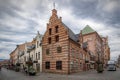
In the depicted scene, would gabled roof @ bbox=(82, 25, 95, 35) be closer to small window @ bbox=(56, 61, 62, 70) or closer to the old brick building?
the old brick building

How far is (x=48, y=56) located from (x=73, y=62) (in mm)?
6848

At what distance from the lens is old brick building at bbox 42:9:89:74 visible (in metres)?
33.9

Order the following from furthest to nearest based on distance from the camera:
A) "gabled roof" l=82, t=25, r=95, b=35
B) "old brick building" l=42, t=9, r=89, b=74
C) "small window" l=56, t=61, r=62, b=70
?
"gabled roof" l=82, t=25, r=95, b=35 < "small window" l=56, t=61, r=62, b=70 < "old brick building" l=42, t=9, r=89, b=74

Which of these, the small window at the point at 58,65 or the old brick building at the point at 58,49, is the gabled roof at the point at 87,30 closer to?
the old brick building at the point at 58,49

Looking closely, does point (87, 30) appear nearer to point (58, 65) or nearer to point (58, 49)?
point (58, 49)

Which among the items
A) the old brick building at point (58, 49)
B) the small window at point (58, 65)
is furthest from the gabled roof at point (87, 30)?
the small window at point (58, 65)

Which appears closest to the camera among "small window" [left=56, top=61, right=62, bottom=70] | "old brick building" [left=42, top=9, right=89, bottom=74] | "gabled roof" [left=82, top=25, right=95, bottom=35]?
"old brick building" [left=42, top=9, right=89, bottom=74]

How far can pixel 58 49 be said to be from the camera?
3588 cm

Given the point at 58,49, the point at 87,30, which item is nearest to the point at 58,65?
the point at 58,49

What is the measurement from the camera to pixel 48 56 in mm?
38406

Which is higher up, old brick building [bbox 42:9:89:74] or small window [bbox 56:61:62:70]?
old brick building [bbox 42:9:89:74]

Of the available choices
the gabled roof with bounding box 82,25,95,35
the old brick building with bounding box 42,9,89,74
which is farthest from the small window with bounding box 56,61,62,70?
the gabled roof with bounding box 82,25,95,35

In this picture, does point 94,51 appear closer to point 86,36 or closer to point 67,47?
point 86,36

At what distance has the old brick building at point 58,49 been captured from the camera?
33.9m
